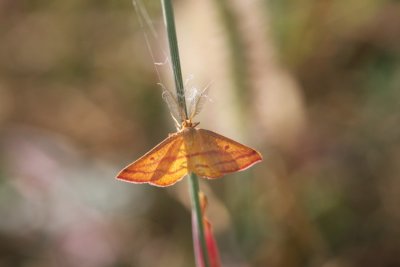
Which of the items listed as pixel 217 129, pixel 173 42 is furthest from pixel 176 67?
pixel 217 129

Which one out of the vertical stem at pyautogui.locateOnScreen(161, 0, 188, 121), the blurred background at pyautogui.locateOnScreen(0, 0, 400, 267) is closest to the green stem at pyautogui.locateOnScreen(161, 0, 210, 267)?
the vertical stem at pyautogui.locateOnScreen(161, 0, 188, 121)

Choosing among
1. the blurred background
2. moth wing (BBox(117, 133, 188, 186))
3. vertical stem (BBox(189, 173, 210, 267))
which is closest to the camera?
moth wing (BBox(117, 133, 188, 186))

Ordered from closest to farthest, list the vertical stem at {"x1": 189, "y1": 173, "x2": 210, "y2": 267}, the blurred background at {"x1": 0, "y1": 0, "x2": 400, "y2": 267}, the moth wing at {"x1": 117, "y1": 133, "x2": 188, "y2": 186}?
1. the moth wing at {"x1": 117, "y1": 133, "x2": 188, "y2": 186}
2. the vertical stem at {"x1": 189, "y1": 173, "x2": 210, "y2": 267}
3. the blurred background at {"x1": 0, "y1": 0, "x2": 400, "y2": 267}

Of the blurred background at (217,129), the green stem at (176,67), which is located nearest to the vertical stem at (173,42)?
the green stem at (176,67)

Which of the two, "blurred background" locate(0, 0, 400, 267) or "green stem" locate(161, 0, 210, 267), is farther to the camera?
"blurred background" locate(0, 0, 400, 267)

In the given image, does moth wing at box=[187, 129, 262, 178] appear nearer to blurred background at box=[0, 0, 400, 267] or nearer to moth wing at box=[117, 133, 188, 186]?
moth wing at box=[117, 133, 188, 186]

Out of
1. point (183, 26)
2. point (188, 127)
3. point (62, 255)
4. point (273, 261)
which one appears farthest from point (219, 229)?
point (188, 127)

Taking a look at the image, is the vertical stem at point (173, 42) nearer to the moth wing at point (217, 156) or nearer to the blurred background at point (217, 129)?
the moth wing at point (217, 156)

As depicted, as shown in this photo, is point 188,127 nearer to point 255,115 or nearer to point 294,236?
point 255,115
